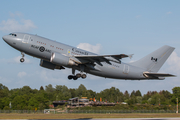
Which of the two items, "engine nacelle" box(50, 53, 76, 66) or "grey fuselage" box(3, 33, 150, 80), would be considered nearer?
"grey fuselage" box(3, 33, 150, 80)

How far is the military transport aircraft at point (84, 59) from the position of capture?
36.4 meters

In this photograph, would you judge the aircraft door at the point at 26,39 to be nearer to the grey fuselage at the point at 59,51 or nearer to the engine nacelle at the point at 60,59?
the grey fuselage at the point at 59,51

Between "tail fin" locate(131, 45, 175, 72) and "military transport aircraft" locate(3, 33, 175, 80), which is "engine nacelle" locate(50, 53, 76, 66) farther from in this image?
"tail fin" locate(131, 45, 175, 72)

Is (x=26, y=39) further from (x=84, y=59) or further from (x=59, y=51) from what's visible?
(x=84, y=59)

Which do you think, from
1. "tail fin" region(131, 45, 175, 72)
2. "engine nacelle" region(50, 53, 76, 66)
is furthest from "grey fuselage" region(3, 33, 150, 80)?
"tail fin" region(131, 45, 175, 72)

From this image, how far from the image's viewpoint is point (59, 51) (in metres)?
37.8

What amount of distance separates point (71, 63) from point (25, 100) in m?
68.0

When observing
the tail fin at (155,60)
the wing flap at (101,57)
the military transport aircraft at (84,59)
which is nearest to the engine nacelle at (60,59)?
the military transport aircraft at (84,59)

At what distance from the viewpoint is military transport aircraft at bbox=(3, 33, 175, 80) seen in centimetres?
3641

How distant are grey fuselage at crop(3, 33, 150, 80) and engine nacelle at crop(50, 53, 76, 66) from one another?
0.87 metres

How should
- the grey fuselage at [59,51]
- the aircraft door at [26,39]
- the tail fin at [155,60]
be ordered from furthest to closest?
the tail fin at [155,60]
the aircraft door at [26,39]
the grey fuselage at [59,51]

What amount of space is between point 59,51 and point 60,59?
66.1 inches

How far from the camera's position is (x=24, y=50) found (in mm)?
36281

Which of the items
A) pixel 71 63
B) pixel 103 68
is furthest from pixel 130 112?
pixel 71 63
